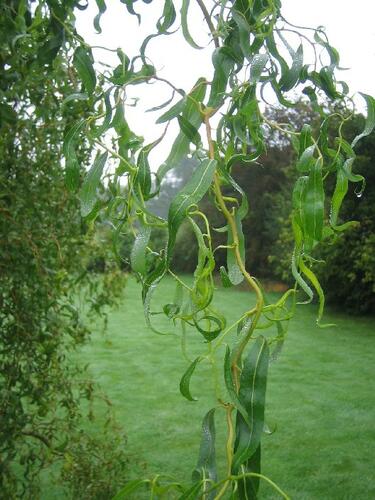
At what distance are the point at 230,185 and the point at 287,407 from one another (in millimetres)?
3295

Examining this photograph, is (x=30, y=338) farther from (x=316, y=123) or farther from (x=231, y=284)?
(x=316, y=123)

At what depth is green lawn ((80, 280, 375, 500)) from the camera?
8.87ft

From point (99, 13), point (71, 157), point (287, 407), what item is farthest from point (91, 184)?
point (287, 407)

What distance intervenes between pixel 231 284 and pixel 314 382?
13.1 ft

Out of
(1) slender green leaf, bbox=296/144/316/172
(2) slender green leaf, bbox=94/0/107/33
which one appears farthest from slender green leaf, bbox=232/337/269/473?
(2) slender green leaf, bbox=94/0/107/33

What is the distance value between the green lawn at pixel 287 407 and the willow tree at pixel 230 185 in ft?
2.77

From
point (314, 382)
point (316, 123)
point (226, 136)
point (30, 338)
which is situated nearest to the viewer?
point (226, 136)

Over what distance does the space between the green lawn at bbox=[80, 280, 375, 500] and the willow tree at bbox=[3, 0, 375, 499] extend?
845mm

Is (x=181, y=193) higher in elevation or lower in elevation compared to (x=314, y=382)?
higher

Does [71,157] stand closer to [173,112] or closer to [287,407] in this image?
[173,112]

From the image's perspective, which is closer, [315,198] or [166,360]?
[315,198]

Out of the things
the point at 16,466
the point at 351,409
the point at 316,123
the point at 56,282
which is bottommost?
the point at 16,466

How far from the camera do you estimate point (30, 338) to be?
157 centimetres

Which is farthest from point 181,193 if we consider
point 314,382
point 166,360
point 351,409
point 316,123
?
point 316,123
